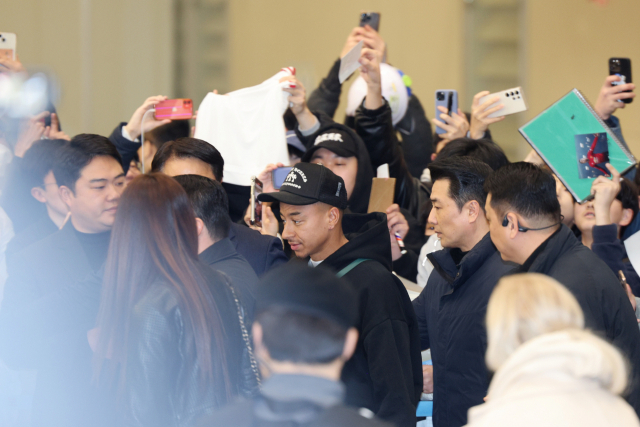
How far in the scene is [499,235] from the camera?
2.42 metres

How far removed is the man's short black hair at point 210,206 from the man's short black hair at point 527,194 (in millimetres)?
991

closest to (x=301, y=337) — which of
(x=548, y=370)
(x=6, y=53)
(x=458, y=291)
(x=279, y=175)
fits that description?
(x=548, y=370)

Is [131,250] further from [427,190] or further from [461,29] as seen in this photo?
[461,29]

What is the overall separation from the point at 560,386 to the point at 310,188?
4.40 feet

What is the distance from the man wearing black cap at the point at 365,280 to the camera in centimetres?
212

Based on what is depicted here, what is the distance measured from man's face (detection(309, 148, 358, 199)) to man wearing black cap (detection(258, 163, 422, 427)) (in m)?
1.00

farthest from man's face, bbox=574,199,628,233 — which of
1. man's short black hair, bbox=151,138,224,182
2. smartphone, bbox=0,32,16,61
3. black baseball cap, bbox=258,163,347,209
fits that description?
smartphone, bbox=0,32,16,61

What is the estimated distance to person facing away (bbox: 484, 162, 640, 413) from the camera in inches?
88.1

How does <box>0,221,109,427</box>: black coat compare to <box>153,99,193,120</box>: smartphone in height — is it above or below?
below

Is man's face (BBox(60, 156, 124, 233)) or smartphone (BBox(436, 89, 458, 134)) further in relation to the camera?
smartphone (BBox(436, 89, 458, 134))

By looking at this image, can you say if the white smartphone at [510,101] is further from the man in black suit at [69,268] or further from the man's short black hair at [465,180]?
the man in black suit at [69,268]

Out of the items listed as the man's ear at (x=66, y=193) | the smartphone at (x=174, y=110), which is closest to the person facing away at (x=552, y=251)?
the man's ear at (x=66, y=193)

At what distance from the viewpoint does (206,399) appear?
168 cm

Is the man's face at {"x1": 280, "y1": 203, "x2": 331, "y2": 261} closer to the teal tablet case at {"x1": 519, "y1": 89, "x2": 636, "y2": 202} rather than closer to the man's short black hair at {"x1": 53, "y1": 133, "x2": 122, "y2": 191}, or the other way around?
the man's short black hair at {"x1": 53, "y1": 133, "x2": 122, "y2": 191}
